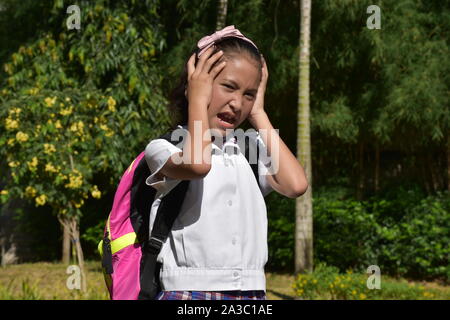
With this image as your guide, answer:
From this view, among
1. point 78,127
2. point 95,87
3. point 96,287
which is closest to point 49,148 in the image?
point 78,127

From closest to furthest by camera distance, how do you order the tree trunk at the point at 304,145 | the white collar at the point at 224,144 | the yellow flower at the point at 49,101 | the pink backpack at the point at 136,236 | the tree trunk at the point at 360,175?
the pink backpack at the point at 136,236 < the white collar at the point at 224,144 < the yellow flower at the point at 49,101 < the tree trunk at the point at 304,145 < the tree trunk at the point at 360,175

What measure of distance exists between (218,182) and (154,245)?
0.27 meters

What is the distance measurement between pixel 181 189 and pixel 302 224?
22.8ft

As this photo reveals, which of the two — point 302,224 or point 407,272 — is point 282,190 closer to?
point 302,224

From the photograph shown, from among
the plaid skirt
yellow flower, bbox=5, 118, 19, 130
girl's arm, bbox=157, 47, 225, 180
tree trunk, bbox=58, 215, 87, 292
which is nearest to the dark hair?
girl's arm, bbox=157, 47, 225, 180

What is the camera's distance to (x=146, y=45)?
10023 millimetres

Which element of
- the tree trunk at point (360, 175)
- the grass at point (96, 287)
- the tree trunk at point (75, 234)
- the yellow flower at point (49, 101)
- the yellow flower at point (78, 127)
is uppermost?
the yellow flower at point (49, 101)

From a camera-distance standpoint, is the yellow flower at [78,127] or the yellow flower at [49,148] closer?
the yellow flower at [49,148]

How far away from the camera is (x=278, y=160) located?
6.58ft

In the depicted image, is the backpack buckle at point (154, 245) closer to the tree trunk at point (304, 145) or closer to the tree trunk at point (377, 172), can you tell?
the tree trunk at point (304, 145)

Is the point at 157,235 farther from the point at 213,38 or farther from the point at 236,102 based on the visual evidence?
the point at 213,38

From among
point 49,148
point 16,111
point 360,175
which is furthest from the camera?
point 360,175

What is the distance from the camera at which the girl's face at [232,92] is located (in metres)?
1.88

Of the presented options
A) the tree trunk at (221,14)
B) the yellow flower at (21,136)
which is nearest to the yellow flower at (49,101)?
the yellow flower at (21,136)
